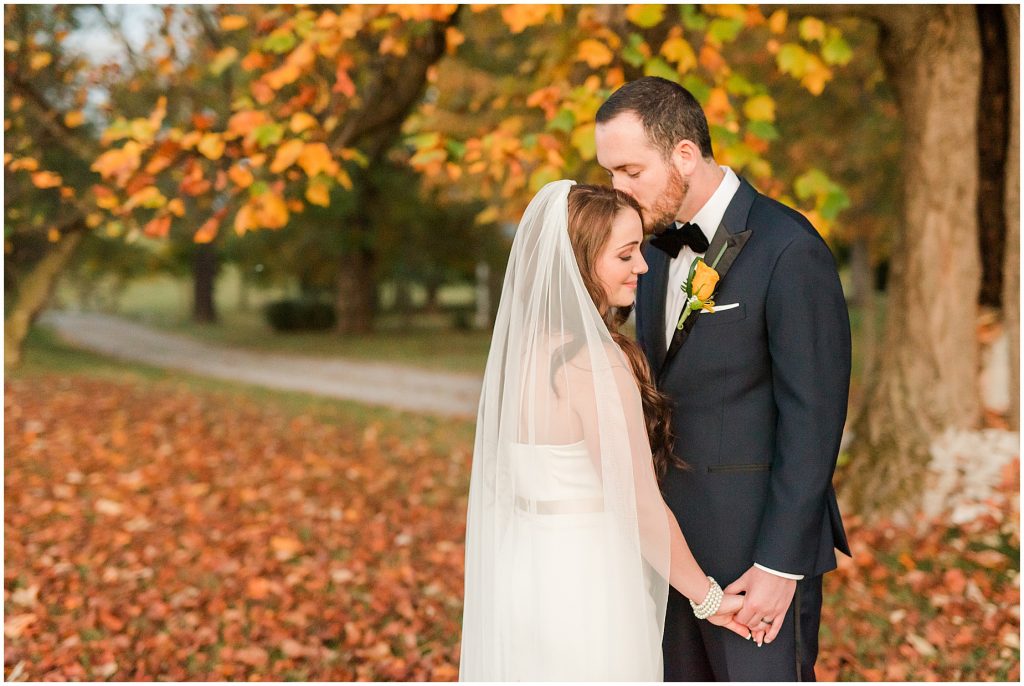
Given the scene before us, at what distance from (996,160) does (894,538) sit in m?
2.64

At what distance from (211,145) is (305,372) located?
13622 mm

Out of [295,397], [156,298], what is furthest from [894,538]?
[156,298]

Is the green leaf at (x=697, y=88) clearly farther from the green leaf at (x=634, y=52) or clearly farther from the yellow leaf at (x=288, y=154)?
the yellow leaf at (x=288, y=154)

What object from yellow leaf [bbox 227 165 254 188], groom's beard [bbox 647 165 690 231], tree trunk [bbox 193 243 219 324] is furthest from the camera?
tree trunk [bbox 193 243 219 324]

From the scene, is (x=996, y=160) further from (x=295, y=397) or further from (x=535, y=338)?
(x=295, y=397)

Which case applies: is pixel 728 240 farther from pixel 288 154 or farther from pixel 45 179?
pixel 45 179

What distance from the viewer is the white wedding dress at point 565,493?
2.50m

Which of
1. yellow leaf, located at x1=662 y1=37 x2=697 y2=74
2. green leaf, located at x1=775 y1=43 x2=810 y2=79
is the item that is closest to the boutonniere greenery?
yellow leaf, located at x1=662 y1=37 x2=697 y2=74

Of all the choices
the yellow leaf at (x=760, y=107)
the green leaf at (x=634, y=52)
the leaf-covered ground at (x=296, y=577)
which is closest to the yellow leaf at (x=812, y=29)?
the yellow leaf at (x=760, y=107)

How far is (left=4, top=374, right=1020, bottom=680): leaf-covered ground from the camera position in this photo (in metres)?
4.71

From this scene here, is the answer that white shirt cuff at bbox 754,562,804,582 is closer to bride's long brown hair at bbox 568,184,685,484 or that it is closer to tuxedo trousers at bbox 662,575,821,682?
tuxedo trousers at bbox 662,575,821,682

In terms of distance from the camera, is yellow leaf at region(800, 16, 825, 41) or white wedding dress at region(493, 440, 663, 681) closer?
white wedding dress at region(493, 440, 663, 681)

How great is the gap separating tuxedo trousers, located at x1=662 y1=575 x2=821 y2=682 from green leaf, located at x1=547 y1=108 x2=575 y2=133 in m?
3.23

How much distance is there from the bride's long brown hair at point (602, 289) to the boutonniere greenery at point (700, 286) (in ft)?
0.64
